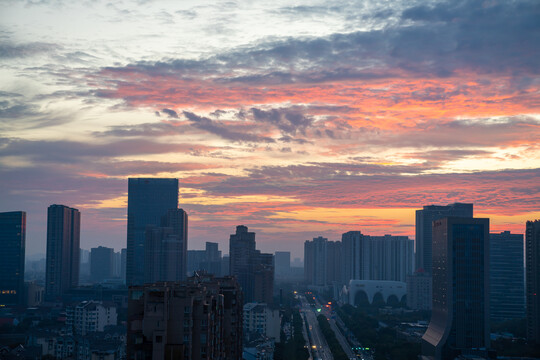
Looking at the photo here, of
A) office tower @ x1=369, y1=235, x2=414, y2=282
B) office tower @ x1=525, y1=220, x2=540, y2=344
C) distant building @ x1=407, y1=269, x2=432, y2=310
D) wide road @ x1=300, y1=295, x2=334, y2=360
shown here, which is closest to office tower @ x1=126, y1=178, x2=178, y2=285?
office tower @ x1=369, y1=235, x2=414, y2=282

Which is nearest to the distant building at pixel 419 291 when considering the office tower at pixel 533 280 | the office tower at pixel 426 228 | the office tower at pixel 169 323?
the office tower at pixel 426 228

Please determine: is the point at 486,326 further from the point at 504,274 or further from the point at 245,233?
the point at 245,233

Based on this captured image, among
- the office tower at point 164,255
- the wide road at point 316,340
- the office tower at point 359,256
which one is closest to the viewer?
the wide road at point 316,340

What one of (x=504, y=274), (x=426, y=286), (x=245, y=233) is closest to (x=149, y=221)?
(x=245, y=233)

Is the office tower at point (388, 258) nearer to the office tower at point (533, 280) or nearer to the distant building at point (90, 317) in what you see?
the office tower at point (533, 280)

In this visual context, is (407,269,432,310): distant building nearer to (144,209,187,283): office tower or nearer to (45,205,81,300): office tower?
(144,209,187,283): office tower
